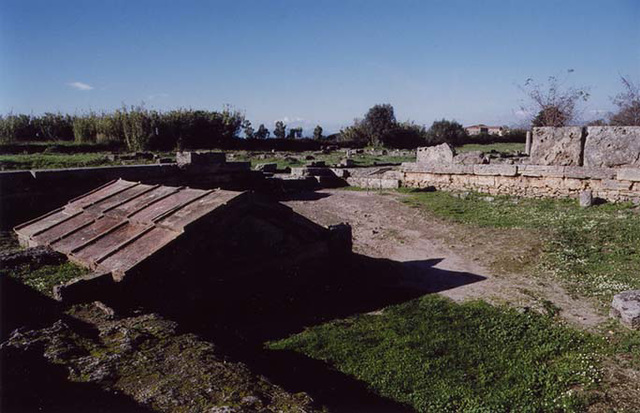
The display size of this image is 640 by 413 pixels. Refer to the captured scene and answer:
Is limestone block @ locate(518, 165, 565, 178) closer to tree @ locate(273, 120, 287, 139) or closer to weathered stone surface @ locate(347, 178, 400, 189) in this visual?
weathered stone surface @ locate(347, 178, 400, 189)

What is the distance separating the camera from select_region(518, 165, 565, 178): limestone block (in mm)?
14151

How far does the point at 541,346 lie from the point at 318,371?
2.56m

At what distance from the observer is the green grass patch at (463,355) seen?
400cm

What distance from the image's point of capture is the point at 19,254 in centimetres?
575

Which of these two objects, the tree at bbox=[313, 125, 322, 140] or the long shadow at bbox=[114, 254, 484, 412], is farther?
the tree at bbox=[313, 125, 322, 140]

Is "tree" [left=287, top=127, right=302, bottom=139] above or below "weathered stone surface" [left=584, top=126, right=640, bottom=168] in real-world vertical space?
above

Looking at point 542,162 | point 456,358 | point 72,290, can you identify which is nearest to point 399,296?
point 456,358

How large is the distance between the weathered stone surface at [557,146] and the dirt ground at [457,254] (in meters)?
5.04

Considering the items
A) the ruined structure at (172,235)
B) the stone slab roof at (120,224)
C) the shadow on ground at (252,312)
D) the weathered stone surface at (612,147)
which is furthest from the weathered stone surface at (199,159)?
the weathered stone surface at (612,147)

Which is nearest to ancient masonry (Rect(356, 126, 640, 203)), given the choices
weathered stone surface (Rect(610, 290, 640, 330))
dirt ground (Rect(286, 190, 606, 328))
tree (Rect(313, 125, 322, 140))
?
dirt ground (Rect(286, 190, 606, 328))

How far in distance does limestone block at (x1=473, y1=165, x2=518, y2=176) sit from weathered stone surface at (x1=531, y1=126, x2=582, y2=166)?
2.27 ft

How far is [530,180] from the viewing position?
14867 millimetres

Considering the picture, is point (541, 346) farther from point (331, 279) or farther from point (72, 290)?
point (72, 290)

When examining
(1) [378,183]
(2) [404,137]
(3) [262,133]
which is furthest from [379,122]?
(1) [378,183]
